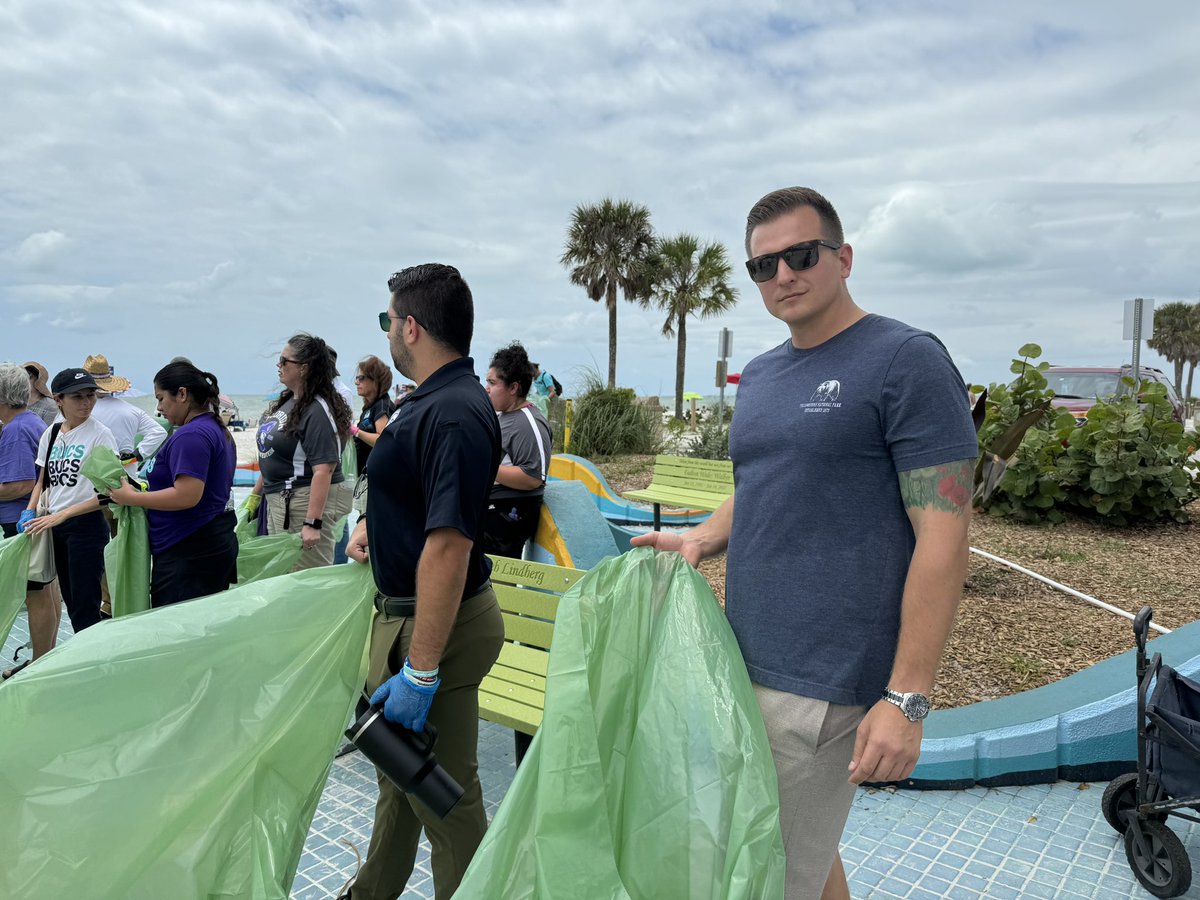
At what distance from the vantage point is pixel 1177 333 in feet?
220

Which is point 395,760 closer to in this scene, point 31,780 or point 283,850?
point 283,850

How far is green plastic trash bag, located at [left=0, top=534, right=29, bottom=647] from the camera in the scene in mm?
3895

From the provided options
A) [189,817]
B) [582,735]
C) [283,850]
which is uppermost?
[582,735]

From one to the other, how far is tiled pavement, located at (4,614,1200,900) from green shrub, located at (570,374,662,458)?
13.0 metres

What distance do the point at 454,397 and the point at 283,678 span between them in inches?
33.4

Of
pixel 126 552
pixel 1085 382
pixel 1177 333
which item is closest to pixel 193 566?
pixel 126 552

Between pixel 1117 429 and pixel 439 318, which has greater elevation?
pixel 439 318

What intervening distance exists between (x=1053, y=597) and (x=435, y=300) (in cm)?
530

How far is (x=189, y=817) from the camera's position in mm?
1909

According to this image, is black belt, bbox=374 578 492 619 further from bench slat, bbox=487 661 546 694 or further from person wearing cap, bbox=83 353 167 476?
person wearing cap, bbox=83 353 167 476

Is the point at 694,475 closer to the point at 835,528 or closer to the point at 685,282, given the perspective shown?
the point at 835,528

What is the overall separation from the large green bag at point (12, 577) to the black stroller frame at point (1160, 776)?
4595mm

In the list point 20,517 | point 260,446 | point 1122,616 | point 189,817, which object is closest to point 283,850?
point 189,817

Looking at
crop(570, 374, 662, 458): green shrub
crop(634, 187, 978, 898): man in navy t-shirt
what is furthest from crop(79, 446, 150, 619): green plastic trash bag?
crop(570, 374, 662, 458): green shrub
